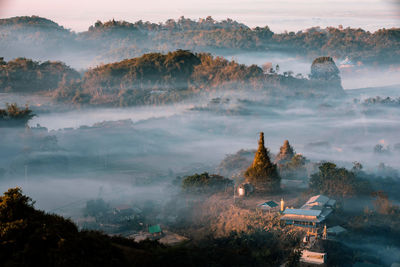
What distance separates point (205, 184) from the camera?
38.1 metres

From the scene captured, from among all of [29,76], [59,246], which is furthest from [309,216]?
[29,76]

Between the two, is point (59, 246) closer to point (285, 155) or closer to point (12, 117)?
point (285, 155)

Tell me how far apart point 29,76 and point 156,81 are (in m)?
21.8

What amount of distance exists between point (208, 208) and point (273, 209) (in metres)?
5.29

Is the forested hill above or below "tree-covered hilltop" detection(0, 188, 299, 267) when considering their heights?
above

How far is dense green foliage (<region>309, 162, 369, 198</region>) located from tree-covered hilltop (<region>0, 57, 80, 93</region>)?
218ft

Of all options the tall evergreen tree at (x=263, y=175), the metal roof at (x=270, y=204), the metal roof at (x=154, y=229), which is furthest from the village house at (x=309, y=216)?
the metal roof at (x=154, y=229)

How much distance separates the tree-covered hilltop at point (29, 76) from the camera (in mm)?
89312

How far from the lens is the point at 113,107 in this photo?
94688 millimetres

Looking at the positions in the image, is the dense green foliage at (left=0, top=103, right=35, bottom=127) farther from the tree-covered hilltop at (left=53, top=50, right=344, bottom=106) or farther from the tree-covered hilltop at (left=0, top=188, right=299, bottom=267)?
the tree-covered hilltop at (left=0, top=188, right=299, bottom=267)

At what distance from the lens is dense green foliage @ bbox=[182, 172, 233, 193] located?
124 feet

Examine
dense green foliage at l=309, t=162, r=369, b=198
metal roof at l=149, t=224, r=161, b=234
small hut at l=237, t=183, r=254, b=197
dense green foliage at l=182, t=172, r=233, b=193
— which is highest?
dense green foliage at l=309, t=162, r=369, b=198

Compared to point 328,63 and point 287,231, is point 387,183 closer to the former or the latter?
point 287,231

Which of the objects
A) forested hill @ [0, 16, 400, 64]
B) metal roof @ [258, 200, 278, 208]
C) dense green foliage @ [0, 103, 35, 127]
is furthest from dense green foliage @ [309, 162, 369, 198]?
forested hill @ [0, 16, 400, 64]
